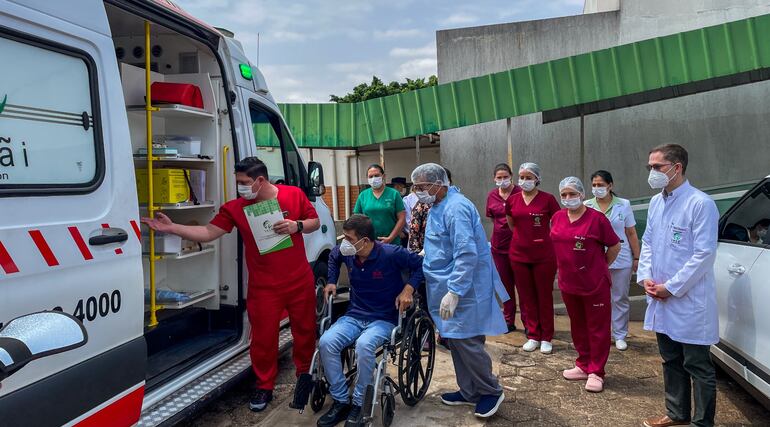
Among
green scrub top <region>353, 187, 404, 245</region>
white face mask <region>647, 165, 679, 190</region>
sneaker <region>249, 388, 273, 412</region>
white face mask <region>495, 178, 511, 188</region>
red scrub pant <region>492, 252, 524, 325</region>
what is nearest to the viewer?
white face mask <region>647, 165, 679, 190</region>

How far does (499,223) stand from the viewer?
5.44 meters

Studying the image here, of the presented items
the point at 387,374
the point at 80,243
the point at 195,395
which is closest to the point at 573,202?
the point at 387,374

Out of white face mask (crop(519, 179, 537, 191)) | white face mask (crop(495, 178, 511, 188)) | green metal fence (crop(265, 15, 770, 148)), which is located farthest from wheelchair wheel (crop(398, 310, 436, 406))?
green metal fence (crop(265, 15, 770, 148))

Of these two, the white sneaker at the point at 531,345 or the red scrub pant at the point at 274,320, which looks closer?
the red scrub pant at the point at 274,320

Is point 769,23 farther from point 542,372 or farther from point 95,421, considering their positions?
point 95,421

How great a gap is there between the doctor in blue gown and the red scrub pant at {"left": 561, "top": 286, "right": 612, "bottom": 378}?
84cm

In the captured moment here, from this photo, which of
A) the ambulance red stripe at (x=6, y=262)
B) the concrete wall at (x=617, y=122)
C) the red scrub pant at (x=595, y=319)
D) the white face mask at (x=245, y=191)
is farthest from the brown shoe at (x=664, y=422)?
the concrete wall at (x=617, y=122)

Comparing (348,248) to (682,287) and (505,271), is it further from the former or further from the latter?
(505,271)

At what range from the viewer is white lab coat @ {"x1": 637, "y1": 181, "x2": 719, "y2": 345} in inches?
125

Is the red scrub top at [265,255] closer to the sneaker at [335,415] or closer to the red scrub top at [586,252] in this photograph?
the sneaker at [335,415]

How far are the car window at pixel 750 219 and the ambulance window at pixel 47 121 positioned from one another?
12.7ft

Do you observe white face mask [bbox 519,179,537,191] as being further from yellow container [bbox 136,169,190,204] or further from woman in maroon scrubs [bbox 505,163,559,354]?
yellow container [bbox 136,169,190,204]

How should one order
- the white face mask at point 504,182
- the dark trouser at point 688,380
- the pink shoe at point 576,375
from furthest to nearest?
the white face mask at point 504,182 → the pink shoe at point 576,375 → the dark trouser at point 688,380

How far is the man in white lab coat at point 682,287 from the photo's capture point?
319 cm
